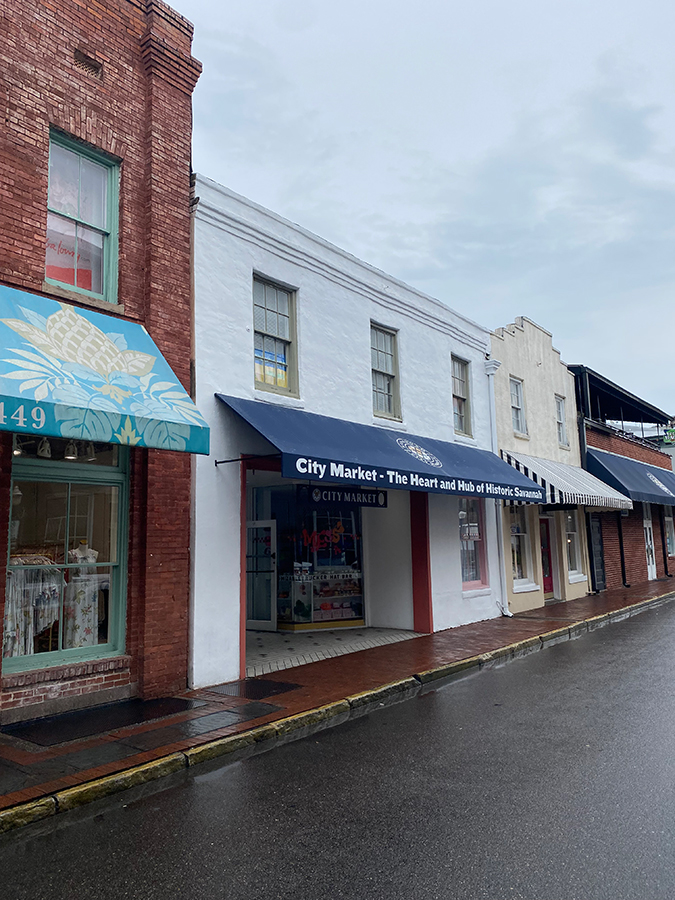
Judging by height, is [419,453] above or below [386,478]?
above

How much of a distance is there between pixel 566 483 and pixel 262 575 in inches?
308

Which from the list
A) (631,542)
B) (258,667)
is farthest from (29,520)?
(631,542)

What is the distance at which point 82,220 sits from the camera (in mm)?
8469

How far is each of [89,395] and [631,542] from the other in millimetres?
22320

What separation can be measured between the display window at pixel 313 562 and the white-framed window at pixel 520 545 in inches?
179

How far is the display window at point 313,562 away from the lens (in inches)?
554

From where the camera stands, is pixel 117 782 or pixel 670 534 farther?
pixel 670 534

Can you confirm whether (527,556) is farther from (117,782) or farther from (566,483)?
(117,782)

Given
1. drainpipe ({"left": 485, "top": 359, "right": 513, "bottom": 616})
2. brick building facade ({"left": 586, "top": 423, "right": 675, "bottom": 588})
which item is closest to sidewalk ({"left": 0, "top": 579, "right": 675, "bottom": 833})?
drainpipe ({"left": 485, "top": 359, "right": 513, "bottom": 616})

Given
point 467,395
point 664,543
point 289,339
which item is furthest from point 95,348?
point 664,543

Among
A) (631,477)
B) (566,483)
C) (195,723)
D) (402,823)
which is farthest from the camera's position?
(631,477)

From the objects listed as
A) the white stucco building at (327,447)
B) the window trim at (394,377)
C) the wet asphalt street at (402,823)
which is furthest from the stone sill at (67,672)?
the window trim at (394,377)

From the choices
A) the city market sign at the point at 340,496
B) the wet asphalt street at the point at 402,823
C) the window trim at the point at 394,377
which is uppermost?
the window trim at the point at 394,377

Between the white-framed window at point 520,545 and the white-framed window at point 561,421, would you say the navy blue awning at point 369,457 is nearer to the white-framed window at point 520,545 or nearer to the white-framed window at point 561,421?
the white-framed window at point 520,545
